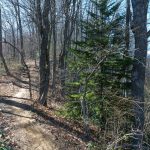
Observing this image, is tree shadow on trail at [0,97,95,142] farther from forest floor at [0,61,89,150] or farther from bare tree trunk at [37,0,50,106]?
bare tree trunk at [37,0,50,106]

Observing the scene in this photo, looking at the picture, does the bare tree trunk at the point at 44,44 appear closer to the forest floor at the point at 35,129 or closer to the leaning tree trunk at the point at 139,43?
the forest floor at the point at 35,129

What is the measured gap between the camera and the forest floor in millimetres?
11445

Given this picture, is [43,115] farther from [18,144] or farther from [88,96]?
[18,144]

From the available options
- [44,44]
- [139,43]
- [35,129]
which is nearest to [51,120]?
[35,129]

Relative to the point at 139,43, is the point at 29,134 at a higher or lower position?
lower

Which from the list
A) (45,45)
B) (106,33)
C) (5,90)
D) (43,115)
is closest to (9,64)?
(5,90)

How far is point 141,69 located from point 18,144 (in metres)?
5.60

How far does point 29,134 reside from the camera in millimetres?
12125

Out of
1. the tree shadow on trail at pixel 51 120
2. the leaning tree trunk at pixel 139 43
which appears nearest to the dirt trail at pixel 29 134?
the tree shadow on trail at pixel 51 120

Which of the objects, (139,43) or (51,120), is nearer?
(139,43)

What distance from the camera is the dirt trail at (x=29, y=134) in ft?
37.1

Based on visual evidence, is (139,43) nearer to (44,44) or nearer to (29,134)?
(29,134)

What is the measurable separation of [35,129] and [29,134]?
27.8 inches

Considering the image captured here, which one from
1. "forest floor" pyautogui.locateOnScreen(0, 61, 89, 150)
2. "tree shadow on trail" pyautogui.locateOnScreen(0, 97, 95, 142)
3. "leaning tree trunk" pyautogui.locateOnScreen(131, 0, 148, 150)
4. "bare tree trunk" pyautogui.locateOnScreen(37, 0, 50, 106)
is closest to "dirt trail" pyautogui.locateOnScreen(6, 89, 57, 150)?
"forest floor" pyautogui.locateOnScreen(0, 61, 89, 150)
